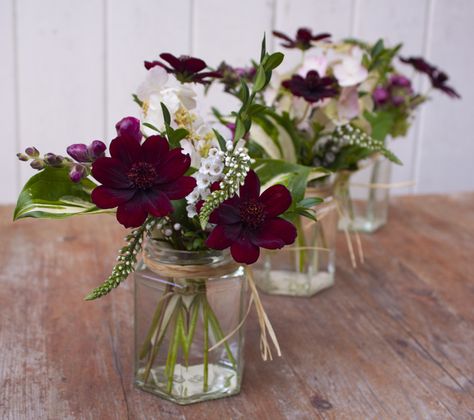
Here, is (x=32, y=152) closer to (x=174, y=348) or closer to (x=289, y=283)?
(x=174, y=348)

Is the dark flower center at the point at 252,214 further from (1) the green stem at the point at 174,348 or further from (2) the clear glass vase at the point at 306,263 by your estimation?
(2) the clear glass vase at the point at 306,263

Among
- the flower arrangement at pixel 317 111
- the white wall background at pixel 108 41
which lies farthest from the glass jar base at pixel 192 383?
the white wall background at pixel 108 41

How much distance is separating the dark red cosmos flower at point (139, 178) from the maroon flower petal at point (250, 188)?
5 cm

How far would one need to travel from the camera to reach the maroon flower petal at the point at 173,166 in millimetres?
665

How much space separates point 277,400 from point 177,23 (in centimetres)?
146

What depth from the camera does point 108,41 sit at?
6.70 ft

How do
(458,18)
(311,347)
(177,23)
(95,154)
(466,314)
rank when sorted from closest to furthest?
(95,154), (311,347), (466,314), (177,23), (458,18)

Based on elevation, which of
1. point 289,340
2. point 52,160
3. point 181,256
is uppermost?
point 52,160

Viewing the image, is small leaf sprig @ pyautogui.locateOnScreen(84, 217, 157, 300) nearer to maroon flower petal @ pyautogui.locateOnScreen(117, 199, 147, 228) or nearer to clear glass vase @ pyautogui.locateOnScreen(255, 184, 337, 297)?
maroon flower petal @ pyautogui.locateOnScreen(117, 199, 147, 228)

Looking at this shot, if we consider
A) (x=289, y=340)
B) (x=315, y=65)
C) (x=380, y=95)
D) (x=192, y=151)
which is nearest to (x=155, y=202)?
(x=192, y=151)

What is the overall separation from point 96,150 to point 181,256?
0.46 ft

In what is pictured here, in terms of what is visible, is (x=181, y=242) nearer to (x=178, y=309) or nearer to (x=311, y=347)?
(x=178, y=309)

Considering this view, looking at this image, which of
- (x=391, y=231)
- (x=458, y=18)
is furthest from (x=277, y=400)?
(x=458, y=18)

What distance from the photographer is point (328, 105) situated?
108 centimetres
